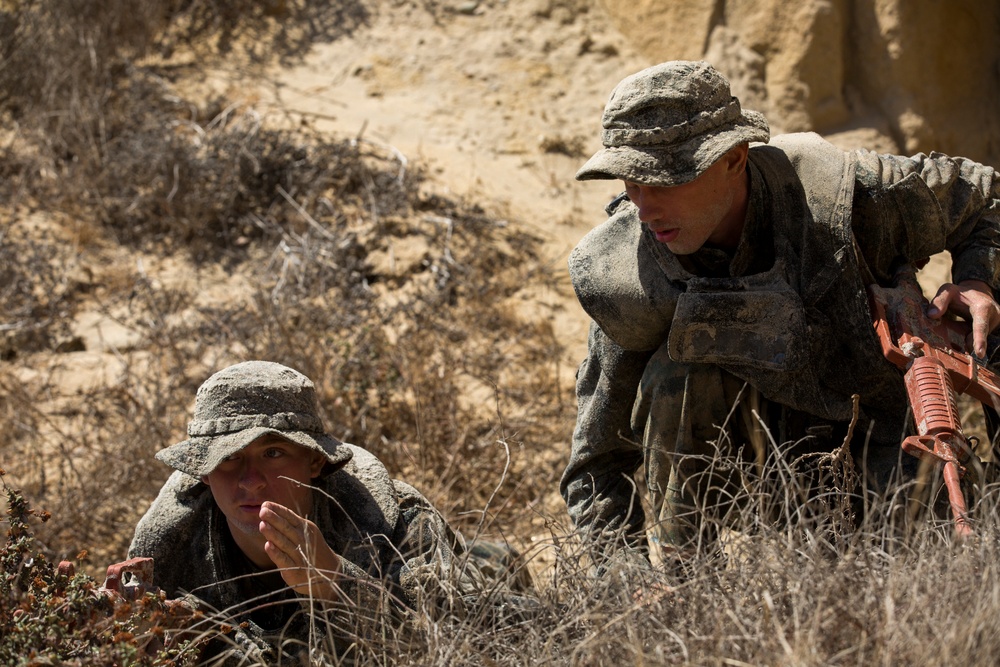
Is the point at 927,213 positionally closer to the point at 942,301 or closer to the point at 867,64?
the point at 942,301

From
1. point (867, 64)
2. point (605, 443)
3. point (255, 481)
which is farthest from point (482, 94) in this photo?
point (255, 481)

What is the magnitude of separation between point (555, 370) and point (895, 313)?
2651 mm

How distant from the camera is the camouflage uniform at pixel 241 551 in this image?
3033 mm

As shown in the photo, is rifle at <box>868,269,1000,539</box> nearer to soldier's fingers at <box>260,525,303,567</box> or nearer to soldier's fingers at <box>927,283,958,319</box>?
soldier's fingers at <box>927,283,958,319</box>

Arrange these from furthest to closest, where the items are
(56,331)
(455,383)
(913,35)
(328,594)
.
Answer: (913,35), (56,331), (455,383), (328,594)

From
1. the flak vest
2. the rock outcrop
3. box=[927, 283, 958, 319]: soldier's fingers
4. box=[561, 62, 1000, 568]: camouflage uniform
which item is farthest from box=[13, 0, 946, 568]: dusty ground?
box=[927, 283, 958, 319]: soldier's fingers

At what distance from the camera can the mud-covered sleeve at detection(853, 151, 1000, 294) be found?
3.22m

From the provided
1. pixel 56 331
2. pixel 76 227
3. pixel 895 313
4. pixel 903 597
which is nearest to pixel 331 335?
pixel 56 331

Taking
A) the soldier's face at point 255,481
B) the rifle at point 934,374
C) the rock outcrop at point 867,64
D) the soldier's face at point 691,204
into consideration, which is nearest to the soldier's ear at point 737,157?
the soldier's face at point 691,204

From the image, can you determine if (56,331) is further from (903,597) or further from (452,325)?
(903,597)

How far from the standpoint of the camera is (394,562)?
316 cm

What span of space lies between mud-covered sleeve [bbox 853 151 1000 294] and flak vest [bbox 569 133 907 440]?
0.10 m

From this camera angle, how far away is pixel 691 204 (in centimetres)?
305

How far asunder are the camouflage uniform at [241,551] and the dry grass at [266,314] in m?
0.14
